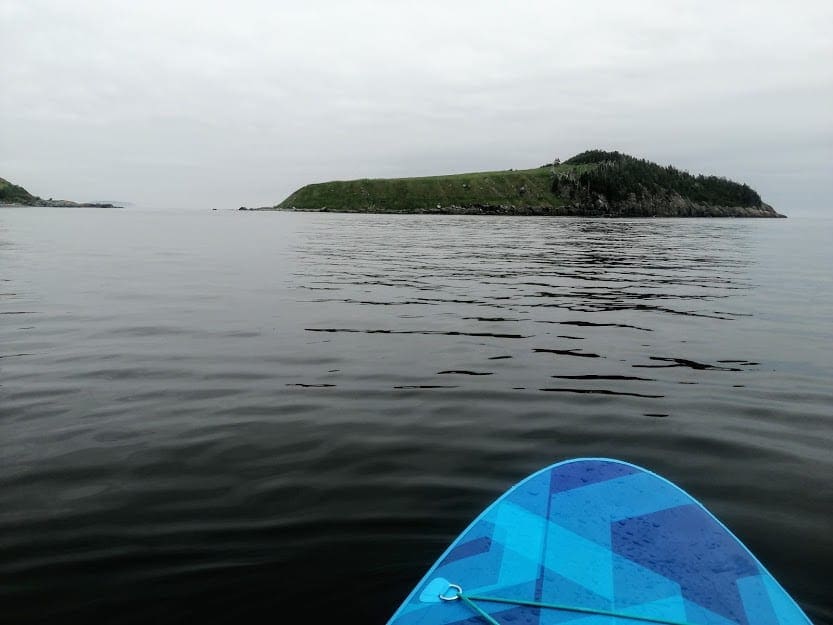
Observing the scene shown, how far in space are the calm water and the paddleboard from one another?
2.37 feet

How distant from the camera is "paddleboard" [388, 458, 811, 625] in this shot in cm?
386

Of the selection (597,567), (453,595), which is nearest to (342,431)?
(453,595)

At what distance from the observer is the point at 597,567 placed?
4.28m

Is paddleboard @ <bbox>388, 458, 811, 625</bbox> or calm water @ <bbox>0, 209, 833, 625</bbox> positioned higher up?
paddleboard @ <bbox>388, 458, 811, 625</bbox>

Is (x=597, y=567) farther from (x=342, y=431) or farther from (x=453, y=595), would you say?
(x=342, y=431)

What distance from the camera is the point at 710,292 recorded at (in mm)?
21656

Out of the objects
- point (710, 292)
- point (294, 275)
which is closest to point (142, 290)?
point (294, 275)

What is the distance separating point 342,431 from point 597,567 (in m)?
4.53

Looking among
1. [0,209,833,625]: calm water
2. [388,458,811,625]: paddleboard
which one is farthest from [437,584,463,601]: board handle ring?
[0,209,833,625]: calm water

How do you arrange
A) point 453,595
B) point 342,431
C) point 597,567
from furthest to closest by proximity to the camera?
point 342,431 < point 597,567 < point 453,595

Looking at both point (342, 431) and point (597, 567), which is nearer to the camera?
point (597, 567)

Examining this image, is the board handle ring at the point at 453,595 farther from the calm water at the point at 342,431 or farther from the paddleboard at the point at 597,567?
the calm water at the point at 342,431

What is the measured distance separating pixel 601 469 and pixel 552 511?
948 millimetres

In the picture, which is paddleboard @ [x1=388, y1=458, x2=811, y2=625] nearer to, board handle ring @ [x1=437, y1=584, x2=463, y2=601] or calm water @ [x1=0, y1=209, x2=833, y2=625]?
board handle ring @ [x1=437, y1=584, x2=463, y2=601]
